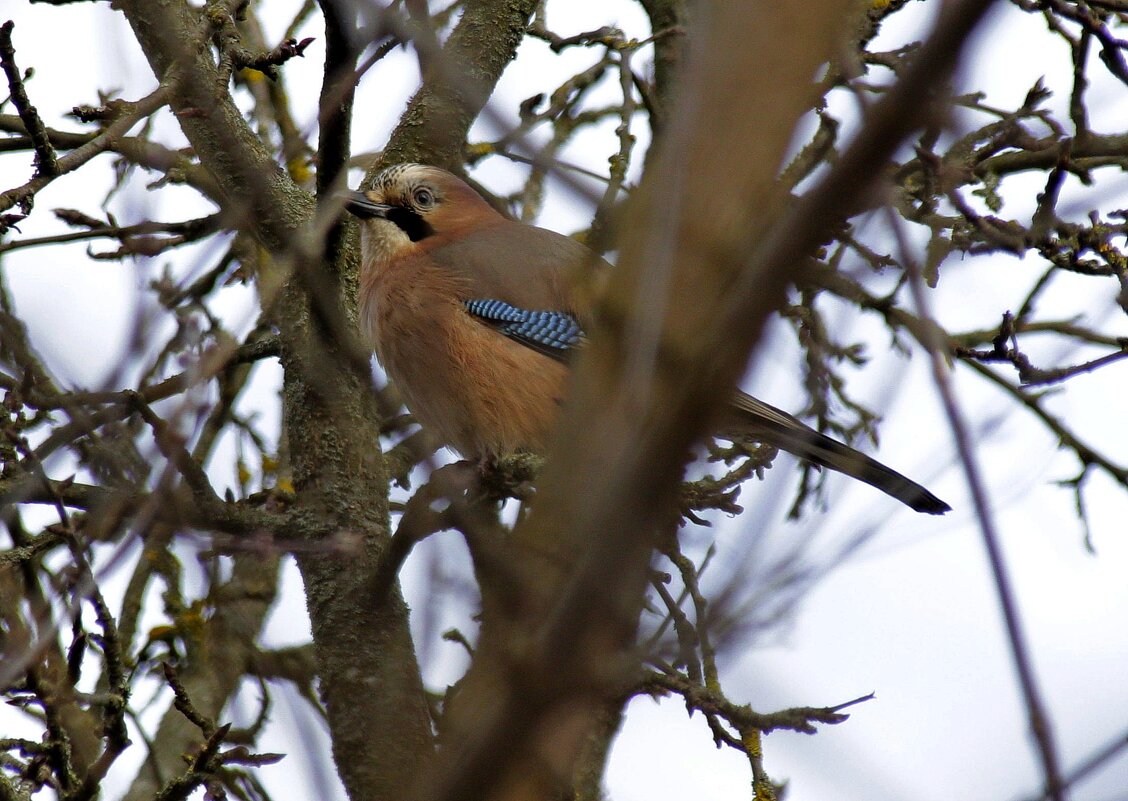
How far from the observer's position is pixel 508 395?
5.95m

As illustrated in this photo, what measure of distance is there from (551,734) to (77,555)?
1999mm

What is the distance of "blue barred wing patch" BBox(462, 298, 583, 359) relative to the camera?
6.00 metres

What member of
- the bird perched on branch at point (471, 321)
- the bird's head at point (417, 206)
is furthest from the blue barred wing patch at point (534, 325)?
the bird's head at point (417, 206)

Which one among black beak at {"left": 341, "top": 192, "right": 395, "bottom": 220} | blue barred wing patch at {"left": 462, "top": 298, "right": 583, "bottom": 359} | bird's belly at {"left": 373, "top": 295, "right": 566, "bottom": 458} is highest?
black beak at {"left": 341, "top": 192, "right": 395, "bottom": 220}

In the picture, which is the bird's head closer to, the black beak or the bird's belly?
the black beak

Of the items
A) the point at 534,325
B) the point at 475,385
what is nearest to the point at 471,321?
the point at 534,325

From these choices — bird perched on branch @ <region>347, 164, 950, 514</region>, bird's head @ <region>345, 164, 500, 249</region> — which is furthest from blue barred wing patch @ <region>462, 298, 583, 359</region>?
bird's head @ <region>345, 164, 500, 249</region>

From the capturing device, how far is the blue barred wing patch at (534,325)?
600cm

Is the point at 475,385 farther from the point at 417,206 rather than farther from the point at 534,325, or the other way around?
the point at 417,206

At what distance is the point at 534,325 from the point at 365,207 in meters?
1.13

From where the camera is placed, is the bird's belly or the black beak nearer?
the bird's belly

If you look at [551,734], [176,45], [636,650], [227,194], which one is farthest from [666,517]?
[227,194]

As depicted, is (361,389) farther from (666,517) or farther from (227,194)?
(666,517)

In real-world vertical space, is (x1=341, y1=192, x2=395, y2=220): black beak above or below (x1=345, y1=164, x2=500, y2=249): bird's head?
below
